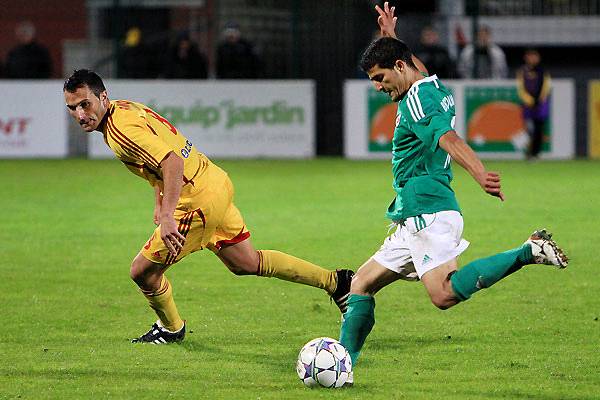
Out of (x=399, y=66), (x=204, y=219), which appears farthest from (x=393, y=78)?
(x=204, y=219)

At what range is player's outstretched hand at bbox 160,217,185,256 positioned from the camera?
6.48 m

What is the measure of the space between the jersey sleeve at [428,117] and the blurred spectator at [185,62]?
16.8 metres

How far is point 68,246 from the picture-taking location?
1201cm

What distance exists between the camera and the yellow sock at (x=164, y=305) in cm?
741

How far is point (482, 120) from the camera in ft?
73.6

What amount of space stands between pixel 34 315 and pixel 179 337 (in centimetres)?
135

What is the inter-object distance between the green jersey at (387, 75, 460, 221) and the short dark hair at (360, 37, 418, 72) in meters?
0.16

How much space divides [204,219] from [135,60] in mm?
16402

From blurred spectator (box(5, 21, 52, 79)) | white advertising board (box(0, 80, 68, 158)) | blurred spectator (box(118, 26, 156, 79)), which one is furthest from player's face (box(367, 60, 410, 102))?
blurred spectator (box(5, 21, 52, 79))

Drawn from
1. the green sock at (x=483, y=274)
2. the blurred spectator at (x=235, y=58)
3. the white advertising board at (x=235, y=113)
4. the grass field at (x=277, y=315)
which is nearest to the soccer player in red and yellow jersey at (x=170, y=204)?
the grass field at (x=277, y=315)

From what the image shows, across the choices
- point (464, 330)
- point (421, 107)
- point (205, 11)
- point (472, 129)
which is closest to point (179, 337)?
point (464, 330)

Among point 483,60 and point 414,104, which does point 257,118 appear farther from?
point 414,104

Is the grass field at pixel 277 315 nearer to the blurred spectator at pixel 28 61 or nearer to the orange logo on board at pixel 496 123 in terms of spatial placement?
the orange logo on board at pixel 496 123

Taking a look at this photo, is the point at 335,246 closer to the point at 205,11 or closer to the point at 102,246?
the point at 102,246
